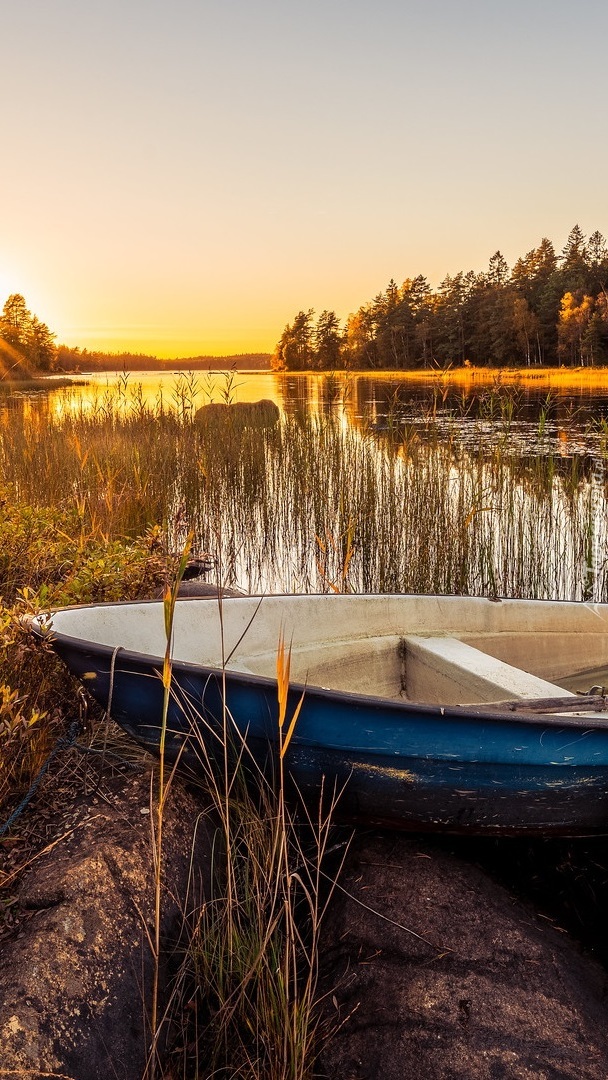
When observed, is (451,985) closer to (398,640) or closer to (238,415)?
(398,640)

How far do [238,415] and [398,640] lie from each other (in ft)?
23.2

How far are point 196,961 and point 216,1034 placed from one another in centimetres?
16

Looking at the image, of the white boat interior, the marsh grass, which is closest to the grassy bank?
the marsh grass

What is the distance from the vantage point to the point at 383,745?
2.28m

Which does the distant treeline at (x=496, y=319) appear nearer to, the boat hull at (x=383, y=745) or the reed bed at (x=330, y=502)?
the reed bed at (x=330, y=502)

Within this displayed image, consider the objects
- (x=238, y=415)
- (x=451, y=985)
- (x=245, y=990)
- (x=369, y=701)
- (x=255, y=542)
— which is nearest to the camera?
(x=245, y=990)

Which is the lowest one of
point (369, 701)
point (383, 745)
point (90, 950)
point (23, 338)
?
point (90, 950)

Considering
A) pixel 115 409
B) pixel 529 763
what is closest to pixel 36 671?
pixel 529 763

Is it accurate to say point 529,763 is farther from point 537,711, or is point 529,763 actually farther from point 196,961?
point 196,961

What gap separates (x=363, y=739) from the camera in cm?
227

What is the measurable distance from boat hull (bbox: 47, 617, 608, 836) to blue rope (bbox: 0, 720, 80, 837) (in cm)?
32

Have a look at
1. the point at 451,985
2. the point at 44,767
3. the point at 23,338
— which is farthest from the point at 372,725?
the point at 23,338

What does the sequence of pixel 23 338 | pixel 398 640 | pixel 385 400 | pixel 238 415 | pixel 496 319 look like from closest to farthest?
pixel 398 640 → pixel 238 415 → pixel 385 400 → pixel 23 338 → pixel 496 319

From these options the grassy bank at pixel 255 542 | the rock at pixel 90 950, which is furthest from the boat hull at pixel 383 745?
the rock at pixel 90 950
